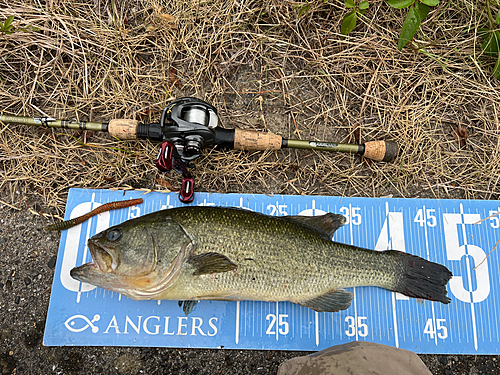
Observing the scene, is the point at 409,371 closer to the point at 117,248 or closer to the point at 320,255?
the point at 320,255

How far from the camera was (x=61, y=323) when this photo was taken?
279cm

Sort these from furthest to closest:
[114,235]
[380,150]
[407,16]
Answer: [380,150], [407,16], [114,235]

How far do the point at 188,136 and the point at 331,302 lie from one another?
1.98 m

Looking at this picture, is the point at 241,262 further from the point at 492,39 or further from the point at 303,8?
the point at 492,39

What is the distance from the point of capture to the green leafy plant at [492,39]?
124 inches

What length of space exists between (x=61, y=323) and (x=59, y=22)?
314 cm

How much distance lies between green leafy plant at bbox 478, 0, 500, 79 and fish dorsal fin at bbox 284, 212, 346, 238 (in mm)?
2480

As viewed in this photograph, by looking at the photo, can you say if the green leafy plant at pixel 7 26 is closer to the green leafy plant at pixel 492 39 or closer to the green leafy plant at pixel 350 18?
the green leafy plant at pixel 350 18

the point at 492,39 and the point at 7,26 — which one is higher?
the point at 492,39

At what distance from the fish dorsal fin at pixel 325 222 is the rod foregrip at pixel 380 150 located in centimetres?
80

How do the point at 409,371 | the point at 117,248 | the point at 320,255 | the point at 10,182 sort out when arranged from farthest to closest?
the point at 10,182 → the point at 320,255 → the point at 117,248 → the point at 409,371

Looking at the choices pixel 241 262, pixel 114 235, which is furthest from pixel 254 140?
pixel 114 235

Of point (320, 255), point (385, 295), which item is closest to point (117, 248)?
point (320, 255)

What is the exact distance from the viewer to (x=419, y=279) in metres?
2.72
